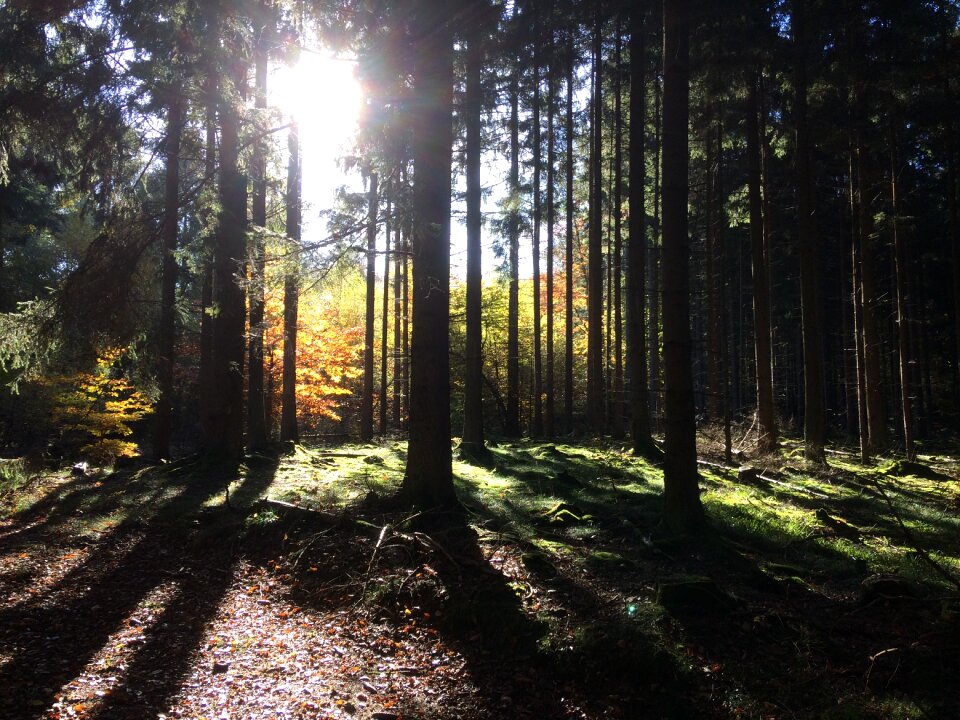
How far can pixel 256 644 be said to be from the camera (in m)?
5.04

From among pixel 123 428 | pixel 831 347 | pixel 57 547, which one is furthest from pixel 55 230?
pixel 831 347

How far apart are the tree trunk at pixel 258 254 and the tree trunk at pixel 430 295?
2434 millimetres

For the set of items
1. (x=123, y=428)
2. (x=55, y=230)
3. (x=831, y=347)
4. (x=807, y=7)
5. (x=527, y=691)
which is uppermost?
(x=807, y=7)

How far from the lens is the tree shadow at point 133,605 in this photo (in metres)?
4.17

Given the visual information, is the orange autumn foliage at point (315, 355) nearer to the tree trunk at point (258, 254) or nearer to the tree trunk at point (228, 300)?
the tree trunk at point (258, 254)

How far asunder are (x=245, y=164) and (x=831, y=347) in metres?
31.4

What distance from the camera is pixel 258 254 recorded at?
838 centimetres

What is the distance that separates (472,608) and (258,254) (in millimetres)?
5864

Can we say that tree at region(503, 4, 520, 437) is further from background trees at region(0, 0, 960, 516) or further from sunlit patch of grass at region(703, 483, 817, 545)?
sunlit patch of grass at region(703, 483, 817, 545)

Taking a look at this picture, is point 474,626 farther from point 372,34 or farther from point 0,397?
point 0,397

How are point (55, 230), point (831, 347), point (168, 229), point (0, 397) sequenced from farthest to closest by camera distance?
point (831, 347) < point (55, 230) < point (0, 397) < point (168, 229)

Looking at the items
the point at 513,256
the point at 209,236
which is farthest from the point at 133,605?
the point at 513,256

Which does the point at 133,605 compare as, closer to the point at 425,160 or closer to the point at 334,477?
the point at 334,477

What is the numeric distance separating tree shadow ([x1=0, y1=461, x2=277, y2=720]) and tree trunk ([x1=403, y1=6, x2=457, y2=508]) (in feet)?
8.73
